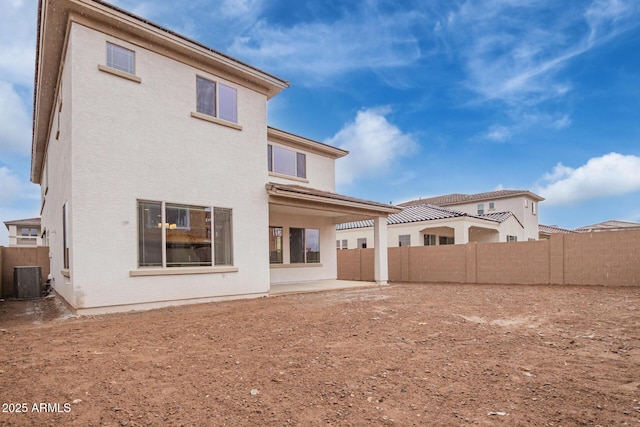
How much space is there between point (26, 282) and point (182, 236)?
6895mm

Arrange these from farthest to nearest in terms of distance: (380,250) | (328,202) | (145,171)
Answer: (380,250) → (328,202) → (145,171)

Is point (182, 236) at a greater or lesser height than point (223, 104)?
lesser

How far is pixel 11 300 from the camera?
11586 mm

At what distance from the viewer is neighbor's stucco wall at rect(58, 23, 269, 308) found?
26.2 ft

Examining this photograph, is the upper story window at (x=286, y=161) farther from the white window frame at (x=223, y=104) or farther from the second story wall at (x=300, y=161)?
the white window frame at (x=223, y=104)

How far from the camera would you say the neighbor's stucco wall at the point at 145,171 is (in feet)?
26.2

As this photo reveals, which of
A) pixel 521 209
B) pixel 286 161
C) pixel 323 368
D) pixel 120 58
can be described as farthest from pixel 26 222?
pixel 521 209

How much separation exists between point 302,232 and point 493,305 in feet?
27.9

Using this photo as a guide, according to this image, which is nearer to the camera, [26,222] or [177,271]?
[177,271]

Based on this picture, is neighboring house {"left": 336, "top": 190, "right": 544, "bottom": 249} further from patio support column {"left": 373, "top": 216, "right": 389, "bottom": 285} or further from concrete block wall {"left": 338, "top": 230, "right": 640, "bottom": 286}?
patio support column {"left": 373, "top": 216, "right": 389, "bottom": 285}

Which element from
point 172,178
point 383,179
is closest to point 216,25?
point 172,178

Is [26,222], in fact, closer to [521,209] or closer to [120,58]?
[120,58]

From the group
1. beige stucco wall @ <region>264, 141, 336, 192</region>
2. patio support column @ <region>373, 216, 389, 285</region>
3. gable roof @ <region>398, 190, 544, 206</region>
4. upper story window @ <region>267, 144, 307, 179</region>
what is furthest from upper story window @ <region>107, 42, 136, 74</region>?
gable roof @ <region>398, 190, 544, 206</region>

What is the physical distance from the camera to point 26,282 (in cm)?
1191
